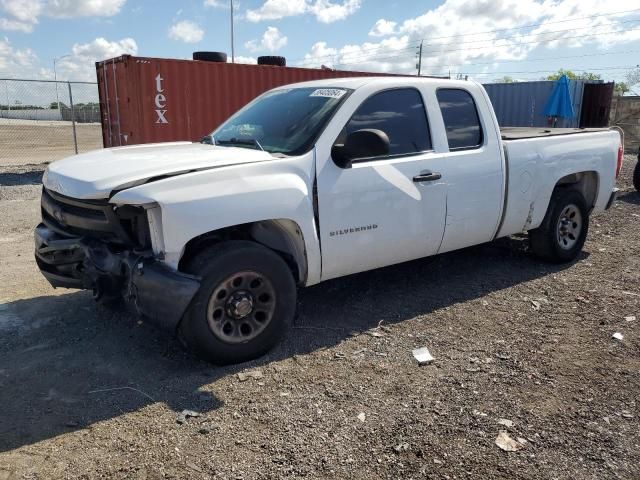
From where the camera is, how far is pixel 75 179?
3.61 m

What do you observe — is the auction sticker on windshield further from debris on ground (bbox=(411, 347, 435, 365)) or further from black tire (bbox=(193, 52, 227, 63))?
black tire (bbox=(193, 52, 227, 63))

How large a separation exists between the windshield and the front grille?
44.9 inches

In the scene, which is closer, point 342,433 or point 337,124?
point 342,433

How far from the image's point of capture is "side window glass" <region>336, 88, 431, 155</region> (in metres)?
4.30

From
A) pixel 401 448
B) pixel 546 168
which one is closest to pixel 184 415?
pixel 401 448

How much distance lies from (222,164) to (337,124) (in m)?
0.95

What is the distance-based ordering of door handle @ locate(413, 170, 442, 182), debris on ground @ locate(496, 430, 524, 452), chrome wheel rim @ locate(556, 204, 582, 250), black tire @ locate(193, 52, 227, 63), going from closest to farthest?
1. debris on ground @ locate(496, 430, 524, 452)
2. door handle @ locate(413, 170, 442, 182)
3. chrome wheel rim @ locate(556, 204, 582, 250)
4. black tire @ locate(193, 52, 227, 63)

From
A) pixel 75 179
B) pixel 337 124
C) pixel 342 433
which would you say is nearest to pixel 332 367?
pixel 342 433

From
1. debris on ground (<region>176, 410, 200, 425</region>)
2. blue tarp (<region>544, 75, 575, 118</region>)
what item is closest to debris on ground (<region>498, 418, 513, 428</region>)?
debris on ground (<region>176, 410, 200, 425</region>)

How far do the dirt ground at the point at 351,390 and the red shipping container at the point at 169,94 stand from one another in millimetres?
7005

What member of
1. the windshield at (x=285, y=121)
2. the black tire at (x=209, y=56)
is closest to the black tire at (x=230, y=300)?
the windshield at (x=285, y=121)

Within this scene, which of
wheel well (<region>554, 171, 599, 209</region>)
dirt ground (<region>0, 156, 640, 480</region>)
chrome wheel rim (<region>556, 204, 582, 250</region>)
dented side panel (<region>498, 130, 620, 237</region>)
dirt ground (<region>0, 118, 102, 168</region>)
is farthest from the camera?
dirt ground (<region>0, 118, 102, 168</region>)

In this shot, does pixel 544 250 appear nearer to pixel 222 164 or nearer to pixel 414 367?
pixel 414 367

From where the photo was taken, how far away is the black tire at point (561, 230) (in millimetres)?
5906
